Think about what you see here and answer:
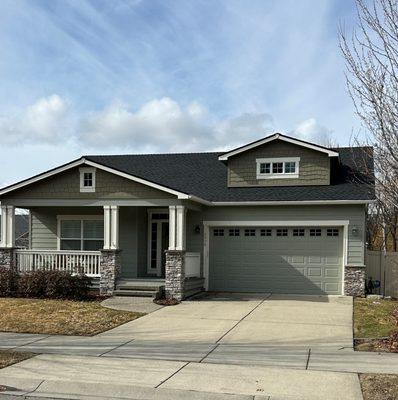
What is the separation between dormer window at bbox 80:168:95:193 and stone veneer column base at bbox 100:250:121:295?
7.04ft

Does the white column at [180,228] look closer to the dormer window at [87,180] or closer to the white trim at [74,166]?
the white trim at [74,166]

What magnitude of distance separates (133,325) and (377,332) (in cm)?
537

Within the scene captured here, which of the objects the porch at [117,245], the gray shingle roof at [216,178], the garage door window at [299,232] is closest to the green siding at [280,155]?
the gray shingle roof at [216,178]

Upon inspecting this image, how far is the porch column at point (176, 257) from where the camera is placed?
16.0 meters

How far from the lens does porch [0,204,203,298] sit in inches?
648

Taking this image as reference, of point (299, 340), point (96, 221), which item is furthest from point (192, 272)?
point (299, 340)

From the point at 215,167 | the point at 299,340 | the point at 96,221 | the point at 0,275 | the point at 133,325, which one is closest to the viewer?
the point at 299,340

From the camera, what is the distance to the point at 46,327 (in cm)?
1162

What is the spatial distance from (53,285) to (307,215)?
864 cm

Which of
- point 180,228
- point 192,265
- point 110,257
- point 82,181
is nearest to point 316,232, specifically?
point 192,265

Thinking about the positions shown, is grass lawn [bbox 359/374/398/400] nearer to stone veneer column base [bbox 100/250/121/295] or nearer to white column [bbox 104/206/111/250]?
stone veneer column base [bbox 100/250/121/295]

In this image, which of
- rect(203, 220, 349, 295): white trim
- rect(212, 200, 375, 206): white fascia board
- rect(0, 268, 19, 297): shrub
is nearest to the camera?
rect(0, 268, 19, 297): shrub

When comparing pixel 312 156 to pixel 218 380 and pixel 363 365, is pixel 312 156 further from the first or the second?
pixel 218 380

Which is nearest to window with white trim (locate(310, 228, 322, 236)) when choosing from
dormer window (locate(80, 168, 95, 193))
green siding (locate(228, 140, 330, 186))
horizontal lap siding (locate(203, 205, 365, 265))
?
horizontal lap siding (locate(203, 205, 365, 265))
